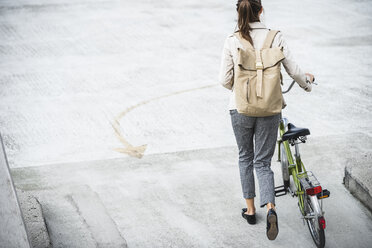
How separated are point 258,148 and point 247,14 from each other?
1177mm

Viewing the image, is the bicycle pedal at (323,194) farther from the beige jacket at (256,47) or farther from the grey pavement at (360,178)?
the beige jacket at (256,47)

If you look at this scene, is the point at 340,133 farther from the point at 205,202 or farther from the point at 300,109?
the point at 205,202

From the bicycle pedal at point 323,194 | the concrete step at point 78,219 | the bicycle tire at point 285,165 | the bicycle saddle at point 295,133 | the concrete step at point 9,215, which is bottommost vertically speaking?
the concrete step at point 78,219

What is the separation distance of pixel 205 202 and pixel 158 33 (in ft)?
24.3

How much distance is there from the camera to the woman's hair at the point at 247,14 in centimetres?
372

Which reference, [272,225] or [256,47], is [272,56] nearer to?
[256,47]

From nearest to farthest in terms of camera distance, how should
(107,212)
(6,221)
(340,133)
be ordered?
(6,221), (107,212), (340,133)

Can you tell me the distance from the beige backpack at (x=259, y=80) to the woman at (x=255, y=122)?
145 millimetres

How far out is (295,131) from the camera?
4117mm

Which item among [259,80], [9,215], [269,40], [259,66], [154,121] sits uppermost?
[269,40]

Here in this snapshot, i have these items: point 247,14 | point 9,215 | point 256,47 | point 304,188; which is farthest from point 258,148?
point 9,215

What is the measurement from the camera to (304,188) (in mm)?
3896

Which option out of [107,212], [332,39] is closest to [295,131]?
[107,212]

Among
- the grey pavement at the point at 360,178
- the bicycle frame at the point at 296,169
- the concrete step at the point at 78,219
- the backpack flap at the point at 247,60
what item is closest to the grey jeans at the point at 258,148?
the bicycle frame at the point at 296,169
